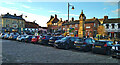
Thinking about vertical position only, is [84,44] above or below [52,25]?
below

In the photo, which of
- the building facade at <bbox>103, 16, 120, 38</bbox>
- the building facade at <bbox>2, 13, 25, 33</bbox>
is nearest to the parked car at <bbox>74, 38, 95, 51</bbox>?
the building facade at <bbox>103, 16, 120, 38</bbox>

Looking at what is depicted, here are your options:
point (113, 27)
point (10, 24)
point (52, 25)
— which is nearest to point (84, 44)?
point (113, 27)

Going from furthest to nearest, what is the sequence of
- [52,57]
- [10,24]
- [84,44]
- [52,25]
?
[52,25] → [10,24] → [84,44] → [52,57]

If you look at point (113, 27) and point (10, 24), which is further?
point (10, 24)

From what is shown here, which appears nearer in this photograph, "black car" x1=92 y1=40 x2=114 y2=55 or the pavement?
the pavement

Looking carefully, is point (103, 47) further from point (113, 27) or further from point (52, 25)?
point (52, 25)

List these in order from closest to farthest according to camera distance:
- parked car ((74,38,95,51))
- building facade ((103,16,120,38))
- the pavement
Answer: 1. the pavement
2. parked car ((74,38,95,51))
3. building facade ((103,16,120,38))

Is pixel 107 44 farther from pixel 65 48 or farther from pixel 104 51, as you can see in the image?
pixel 65 48

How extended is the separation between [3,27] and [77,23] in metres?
40.9

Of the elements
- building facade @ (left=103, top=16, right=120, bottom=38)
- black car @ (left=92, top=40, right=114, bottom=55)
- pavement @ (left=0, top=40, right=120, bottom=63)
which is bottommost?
pavement @ (left=0, top=40, right=120, bottom=63)

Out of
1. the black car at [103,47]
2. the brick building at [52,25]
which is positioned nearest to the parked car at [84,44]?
the black car at [103,47]

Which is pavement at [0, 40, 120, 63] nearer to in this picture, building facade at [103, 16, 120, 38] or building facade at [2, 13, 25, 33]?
building facade at [103, 16, 120, 38]

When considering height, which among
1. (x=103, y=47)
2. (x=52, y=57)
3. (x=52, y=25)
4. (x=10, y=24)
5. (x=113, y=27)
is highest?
(x=10, y=24)

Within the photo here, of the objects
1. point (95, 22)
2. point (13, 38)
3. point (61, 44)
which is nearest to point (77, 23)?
point (95, 22)
